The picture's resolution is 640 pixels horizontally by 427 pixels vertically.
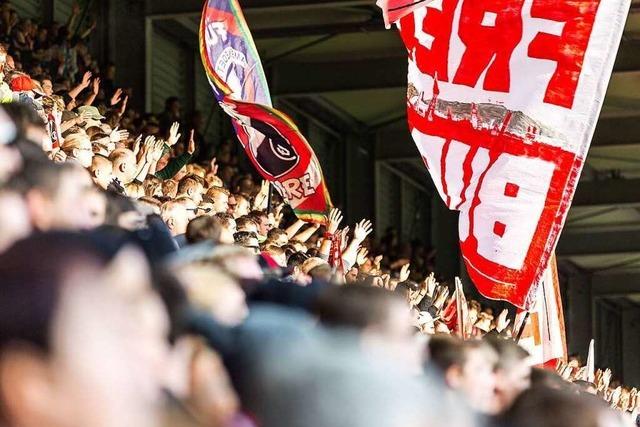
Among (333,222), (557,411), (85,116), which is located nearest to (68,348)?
(557,411)

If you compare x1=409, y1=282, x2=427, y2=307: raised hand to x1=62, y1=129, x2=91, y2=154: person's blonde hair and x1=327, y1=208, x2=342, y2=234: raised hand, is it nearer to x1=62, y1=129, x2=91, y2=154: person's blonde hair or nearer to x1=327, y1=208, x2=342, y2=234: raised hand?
x1=327, y1=208, x2=342, y2=234: raised hand

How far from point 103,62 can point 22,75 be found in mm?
9750

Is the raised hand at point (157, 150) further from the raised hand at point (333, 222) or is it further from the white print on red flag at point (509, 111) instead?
the white print on red flag at point (509, 111)

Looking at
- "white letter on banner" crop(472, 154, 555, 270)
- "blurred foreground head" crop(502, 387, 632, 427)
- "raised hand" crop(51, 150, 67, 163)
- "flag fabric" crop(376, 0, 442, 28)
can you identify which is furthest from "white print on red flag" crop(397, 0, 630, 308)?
"blurred foreground head" crop(502, 387, 632, 427)

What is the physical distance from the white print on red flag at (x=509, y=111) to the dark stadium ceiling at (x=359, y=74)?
9544 millimetres

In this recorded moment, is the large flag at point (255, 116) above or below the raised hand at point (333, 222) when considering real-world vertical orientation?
above

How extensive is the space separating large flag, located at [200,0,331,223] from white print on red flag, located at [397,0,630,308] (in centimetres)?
177

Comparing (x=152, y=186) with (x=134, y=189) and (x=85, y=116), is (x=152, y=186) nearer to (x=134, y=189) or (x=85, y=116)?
(x=134, y=189)

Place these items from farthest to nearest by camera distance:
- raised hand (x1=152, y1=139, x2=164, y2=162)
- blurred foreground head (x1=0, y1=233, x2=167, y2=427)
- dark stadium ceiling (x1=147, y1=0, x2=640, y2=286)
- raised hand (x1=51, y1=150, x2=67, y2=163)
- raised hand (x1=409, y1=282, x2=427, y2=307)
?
dark stadium ceiling (x1=147, y1=0, x2=640, y2=286) < raised hand (x1=409, y1=282, x2=427, y2=307) < raised hand (x1=152, y1=139, x2=164, y2=162) < raised hand (x1=51, y1=150, x2=67, y2=163) < blurred foreground head (x1=0, y1=233, x2=167, y2=427)

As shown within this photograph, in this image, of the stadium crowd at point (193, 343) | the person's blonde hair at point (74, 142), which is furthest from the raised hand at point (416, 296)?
the stadium crowd at point (193, 343)

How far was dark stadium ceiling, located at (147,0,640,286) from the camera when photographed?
68.1 feet

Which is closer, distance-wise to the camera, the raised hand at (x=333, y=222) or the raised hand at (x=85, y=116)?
the raised hand at (x=85, y=116)

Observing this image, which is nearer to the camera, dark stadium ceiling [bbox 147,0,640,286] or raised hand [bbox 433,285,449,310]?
raised hand [bbox 433,285,449,310]

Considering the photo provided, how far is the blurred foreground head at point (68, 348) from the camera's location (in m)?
3.08
